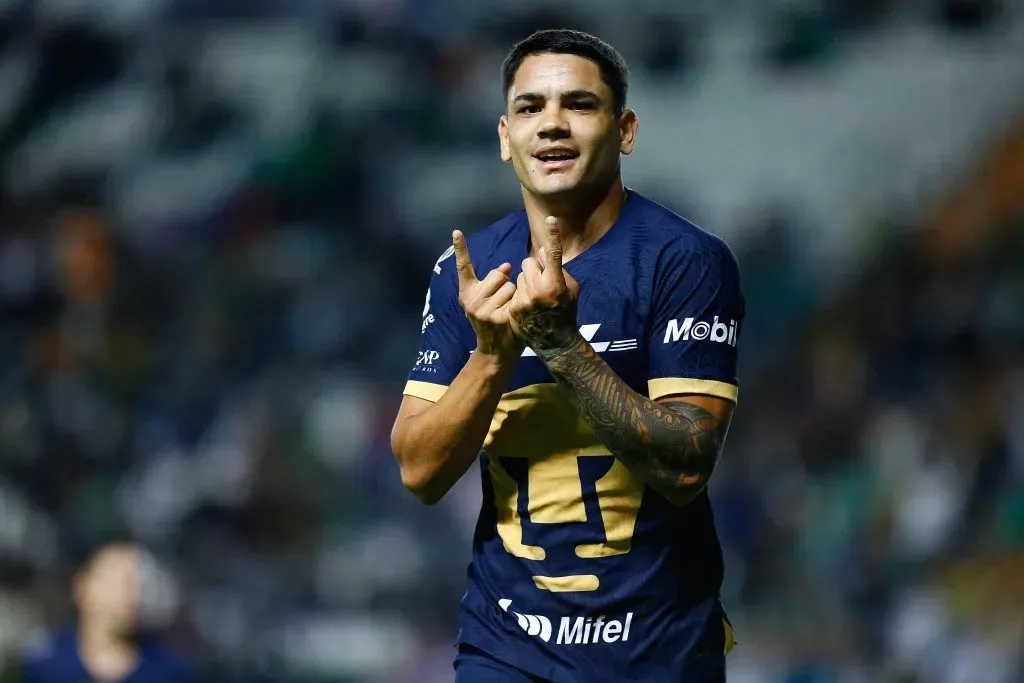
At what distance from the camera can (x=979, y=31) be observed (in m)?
10.8

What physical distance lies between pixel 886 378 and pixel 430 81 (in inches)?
163

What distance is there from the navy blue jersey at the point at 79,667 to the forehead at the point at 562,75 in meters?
3.77

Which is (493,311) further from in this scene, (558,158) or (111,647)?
(111,647)

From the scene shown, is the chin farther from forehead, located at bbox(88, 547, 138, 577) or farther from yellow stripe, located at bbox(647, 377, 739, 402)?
forehead, located at bbox(88, 547, 138, 577)

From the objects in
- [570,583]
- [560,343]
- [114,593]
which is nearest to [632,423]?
[560,343]

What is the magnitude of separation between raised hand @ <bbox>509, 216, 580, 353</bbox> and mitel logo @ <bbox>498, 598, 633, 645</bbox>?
0.69 meters

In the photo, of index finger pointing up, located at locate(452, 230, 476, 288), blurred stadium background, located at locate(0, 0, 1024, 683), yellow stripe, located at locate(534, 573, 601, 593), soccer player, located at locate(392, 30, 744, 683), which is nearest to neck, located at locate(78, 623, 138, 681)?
blurred stadium background, located at locate(0, 0, 1024, 683)

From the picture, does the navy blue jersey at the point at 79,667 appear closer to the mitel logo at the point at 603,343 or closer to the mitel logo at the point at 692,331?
the mitel logo at the point at 603,343

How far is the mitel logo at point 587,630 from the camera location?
11.1 ft

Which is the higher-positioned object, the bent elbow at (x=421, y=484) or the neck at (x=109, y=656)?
the bent elbow at (x=421, y=484)

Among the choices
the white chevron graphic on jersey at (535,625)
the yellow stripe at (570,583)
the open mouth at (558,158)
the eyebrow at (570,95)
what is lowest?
the white chevron graphic on jersey at (535,625)

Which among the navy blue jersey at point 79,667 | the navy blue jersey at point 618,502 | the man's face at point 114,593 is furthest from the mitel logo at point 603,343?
the navy blue jersey at point 79,667

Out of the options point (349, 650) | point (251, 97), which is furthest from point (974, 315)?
point (251, 97)

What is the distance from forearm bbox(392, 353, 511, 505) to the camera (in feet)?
10.5
